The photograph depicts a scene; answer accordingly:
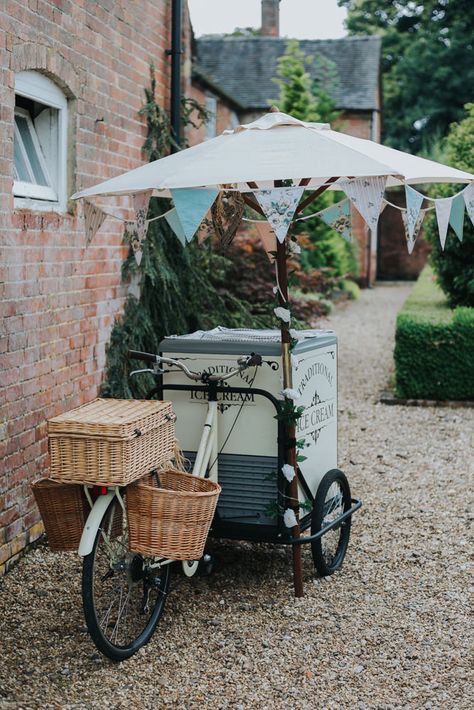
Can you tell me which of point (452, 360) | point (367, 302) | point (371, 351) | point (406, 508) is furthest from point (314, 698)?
point (367, 302)

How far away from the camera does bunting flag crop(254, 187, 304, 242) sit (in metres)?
3.84

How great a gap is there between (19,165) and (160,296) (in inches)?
89.0

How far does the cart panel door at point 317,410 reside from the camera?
471 cm

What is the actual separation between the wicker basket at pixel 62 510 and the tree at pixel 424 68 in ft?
95.0

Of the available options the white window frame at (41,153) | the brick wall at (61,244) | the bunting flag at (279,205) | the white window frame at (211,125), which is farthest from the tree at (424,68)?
the bunting flag at (279,205)

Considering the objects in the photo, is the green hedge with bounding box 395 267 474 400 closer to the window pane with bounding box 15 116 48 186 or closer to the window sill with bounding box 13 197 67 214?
the window sill with bounding box 13 197 67 214

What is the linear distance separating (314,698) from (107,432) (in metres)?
1.36

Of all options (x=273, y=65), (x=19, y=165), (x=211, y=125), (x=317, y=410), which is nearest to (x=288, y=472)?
(x=317, y=410)

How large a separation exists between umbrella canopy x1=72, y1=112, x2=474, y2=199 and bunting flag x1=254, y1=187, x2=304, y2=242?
0.06 meters

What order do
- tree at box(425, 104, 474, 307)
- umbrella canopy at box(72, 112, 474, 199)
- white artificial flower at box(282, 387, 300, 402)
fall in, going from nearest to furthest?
umbrella canopy at box(72, 112, 474, 199), white artificial flower at box(282, 387, 300, 402), tree at box(425, 104, 474, 307)

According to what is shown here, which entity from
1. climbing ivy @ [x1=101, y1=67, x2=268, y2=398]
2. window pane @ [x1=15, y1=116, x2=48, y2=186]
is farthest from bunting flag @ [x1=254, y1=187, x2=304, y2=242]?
climbing ivy @ [x1=101, y1=67, x2=268, y2=398]

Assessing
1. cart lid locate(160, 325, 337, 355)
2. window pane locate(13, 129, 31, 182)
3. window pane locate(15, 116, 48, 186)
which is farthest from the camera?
window pane locate(15, 116, 48, 186)

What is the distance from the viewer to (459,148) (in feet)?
36.1

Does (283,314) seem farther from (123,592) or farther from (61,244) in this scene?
(61,244)
